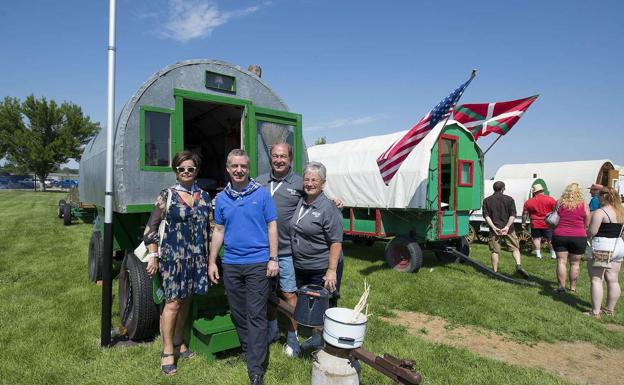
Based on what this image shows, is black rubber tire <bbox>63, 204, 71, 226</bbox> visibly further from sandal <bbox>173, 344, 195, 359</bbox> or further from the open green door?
sandal <bbox>173, 344, 195, 359</bbox>

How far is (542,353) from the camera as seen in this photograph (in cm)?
451

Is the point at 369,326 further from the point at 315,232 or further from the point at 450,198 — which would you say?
the point at 450,198

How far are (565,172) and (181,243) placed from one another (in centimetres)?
1730

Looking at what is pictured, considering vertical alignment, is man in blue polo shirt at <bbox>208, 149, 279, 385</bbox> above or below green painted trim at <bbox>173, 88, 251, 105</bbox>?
below

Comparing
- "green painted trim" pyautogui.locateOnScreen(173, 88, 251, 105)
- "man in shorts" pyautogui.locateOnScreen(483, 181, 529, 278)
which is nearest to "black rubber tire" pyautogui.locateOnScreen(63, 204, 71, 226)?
"green painted trim" pyautogui.locateOnScreen(173, 88, 251, 105)

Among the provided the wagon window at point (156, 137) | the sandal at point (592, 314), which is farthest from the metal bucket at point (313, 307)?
the sandal at point (592, 314)

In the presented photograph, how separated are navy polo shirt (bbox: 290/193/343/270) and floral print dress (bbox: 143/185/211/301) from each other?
0.90 meters

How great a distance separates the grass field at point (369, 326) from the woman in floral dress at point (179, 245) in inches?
23.7

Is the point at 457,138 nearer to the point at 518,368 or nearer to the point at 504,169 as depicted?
the point at 518,368

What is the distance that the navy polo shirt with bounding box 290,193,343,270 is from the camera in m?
3.53

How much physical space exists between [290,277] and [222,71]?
279 centimetres

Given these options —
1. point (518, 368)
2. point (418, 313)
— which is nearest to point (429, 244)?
point (418, 313)

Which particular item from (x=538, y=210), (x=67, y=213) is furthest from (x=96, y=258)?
(x=67, y=213)

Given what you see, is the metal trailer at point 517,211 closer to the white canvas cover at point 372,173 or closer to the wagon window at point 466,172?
the wagon window at point 466,172
